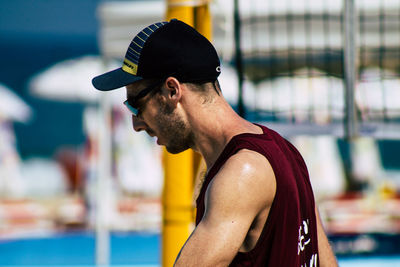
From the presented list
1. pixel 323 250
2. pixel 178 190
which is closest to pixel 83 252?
pixel 178 190

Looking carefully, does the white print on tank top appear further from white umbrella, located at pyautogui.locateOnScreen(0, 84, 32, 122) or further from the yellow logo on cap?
white umbrella, located at pyautogui.locateOnScreen(0, 84, 32, 122)

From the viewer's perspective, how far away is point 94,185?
10.0 m

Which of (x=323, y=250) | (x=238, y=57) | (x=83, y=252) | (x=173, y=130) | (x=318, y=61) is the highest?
(x=318, y=61)

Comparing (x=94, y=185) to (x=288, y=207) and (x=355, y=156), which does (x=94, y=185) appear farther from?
(x=288, y=207)

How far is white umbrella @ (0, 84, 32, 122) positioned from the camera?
33.9 ft

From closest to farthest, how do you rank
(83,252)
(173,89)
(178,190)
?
(173,89) < (178,190) < (83,252)

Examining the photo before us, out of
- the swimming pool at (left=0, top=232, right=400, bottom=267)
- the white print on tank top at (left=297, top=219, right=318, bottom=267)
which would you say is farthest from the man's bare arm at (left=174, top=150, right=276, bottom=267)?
the swimming pool at (left=0, top=232, right=400, bottom=267)

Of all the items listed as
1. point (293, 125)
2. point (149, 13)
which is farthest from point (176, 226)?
point (149, 13)

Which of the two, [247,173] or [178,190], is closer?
[247,173]

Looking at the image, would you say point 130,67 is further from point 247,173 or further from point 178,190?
point 178,190

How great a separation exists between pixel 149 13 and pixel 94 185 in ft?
13.8

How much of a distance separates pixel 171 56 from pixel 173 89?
10 cm

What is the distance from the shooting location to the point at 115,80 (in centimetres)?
178

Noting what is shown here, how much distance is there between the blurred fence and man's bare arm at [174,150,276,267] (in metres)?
1.52
